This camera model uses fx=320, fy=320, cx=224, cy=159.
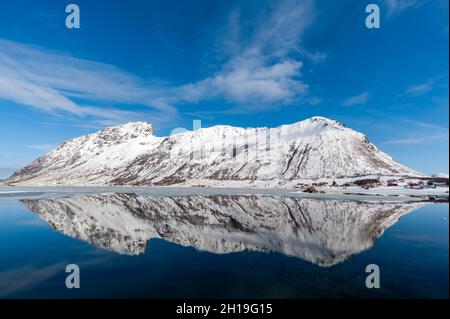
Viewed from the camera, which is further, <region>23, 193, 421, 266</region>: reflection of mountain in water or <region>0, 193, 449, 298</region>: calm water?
<region>23, 193, 421, 266</region>: reflection of mountain in water

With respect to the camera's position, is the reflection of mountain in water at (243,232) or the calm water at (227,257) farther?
the reflection of mountain in water at (243,232)

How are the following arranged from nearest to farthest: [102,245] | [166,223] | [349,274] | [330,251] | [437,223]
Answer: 1. [349,274]
2. [330,251]
3. [102,245]
4. [437,223]
5. [166,223]

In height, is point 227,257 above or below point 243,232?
below

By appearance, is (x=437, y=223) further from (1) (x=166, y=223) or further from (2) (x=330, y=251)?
(1) (x=166, y=223)

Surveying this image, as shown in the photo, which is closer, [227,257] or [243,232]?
[227,257]

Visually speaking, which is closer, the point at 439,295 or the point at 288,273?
the point at 439,295
